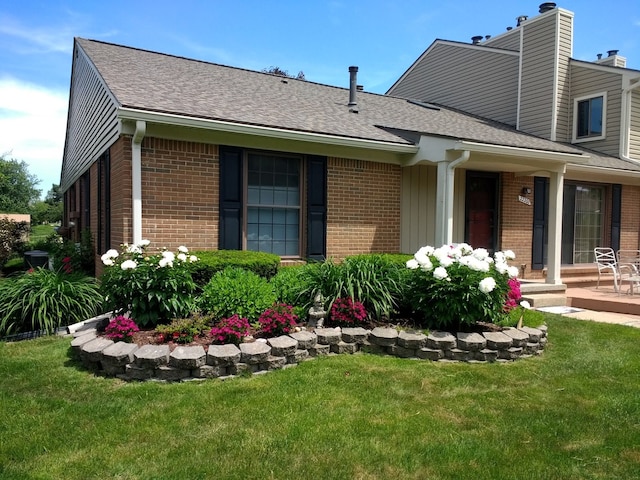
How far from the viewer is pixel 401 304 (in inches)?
237

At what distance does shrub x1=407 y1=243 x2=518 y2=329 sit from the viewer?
17.4ft

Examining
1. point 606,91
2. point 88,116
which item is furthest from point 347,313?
point 606,91

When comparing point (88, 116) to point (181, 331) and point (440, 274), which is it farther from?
point (440, 274)

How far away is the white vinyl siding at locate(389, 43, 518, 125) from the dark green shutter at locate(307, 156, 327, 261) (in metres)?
8.40

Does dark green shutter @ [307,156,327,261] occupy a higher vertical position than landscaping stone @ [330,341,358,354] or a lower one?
higher

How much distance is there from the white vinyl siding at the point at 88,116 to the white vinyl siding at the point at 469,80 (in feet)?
35.6

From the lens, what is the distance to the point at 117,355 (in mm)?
4359

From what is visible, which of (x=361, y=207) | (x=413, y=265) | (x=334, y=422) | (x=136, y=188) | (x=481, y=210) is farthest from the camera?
(x=481, y=210)

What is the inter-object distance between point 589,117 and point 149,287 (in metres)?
12.7

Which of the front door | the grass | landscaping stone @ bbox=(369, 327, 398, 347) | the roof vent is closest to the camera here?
the grass

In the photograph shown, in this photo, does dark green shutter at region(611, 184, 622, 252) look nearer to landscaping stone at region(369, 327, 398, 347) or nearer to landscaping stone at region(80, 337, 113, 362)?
landscaping stone at region(369, 327, 398, 347)

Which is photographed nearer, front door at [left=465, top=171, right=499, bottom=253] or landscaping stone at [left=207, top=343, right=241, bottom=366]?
landscaping stone at [left=207, top=343, right=241, bottom=366]

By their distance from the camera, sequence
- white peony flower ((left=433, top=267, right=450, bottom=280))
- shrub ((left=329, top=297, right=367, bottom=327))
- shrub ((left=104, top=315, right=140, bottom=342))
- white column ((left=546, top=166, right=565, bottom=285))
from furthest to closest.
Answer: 1. white column ((left=546, top=166, right=565, bottom=285))
2. shrub ((left=329, top=297, right=367, bottom=327))
3. white peony flower ((left=433, top=267, right=450, bottom=280))
4. shrub ((left=104, top=315, right=140, bottom=342))

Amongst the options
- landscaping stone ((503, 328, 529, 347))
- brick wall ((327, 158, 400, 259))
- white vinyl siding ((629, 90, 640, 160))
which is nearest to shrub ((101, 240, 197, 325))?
brick wall ((327, 158, 400, 259))
